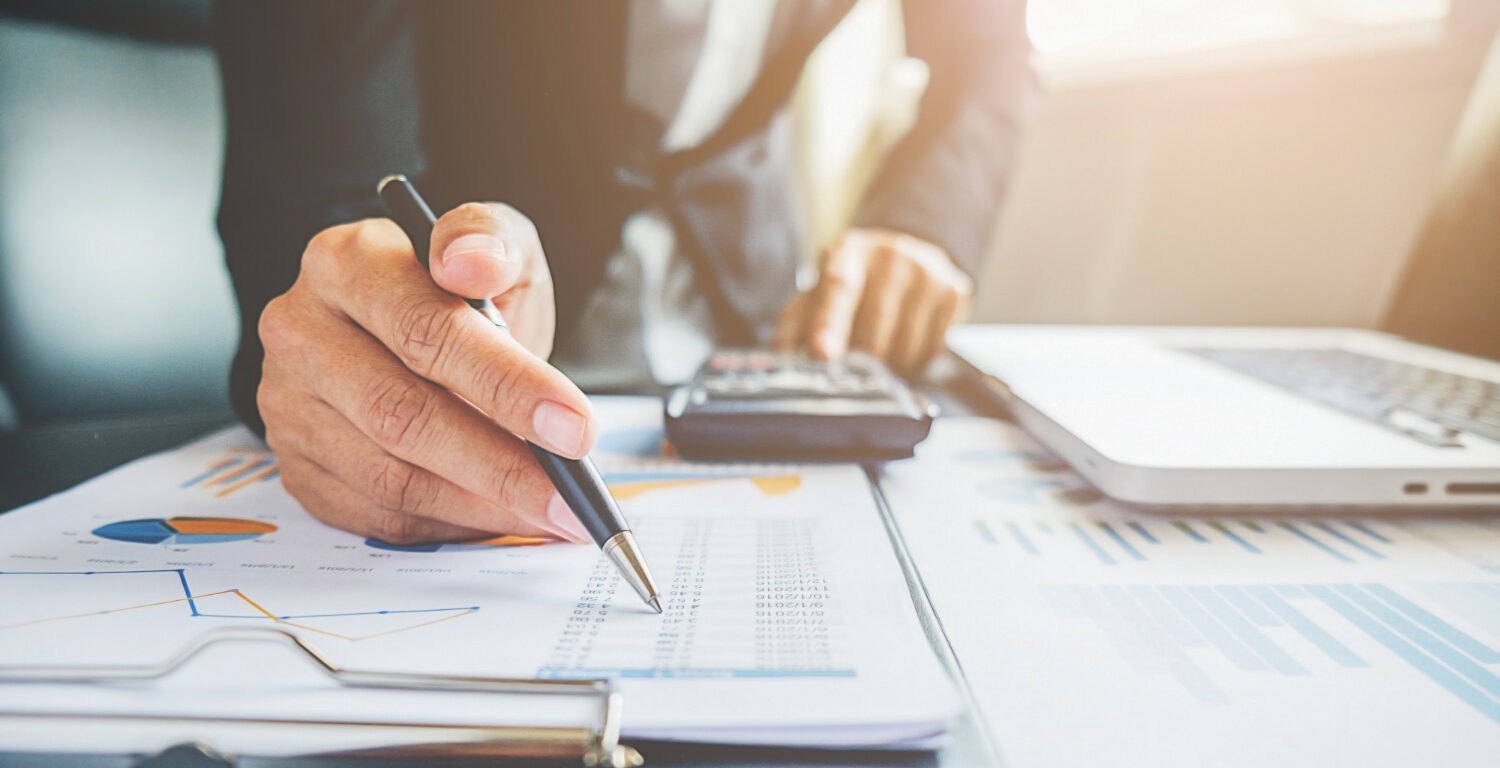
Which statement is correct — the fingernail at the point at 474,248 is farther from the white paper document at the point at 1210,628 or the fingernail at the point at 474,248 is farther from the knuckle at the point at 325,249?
the white paper document at the point at 1210,628

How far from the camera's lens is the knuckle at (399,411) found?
24cm

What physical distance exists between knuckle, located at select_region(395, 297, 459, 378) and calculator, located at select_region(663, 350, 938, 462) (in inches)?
4.4

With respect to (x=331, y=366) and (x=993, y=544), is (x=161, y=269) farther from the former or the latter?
(x=993, y=544)

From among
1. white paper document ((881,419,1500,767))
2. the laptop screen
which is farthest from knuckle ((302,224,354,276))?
the laptop screen

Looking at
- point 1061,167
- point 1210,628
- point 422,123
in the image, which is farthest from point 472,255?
point 1061,167

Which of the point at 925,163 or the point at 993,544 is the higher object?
the point at 925,163

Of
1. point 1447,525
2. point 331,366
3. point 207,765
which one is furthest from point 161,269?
point 1447,525

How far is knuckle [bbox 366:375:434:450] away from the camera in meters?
0.24

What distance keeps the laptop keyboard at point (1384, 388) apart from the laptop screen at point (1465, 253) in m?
0.07

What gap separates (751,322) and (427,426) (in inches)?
16.6

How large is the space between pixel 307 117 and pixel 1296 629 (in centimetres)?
37

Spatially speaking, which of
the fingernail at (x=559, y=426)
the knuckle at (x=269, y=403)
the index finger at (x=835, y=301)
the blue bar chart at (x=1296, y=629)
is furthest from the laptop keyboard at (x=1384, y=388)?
the knuckle at (x=269, y=403)

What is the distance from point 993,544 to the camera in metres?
0.26

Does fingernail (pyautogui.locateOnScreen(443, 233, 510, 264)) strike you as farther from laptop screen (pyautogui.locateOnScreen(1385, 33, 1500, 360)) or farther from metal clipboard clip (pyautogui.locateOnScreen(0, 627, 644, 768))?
laptop screen (pyautogui.locateOnScreen(1385, 33, 1500, 360))
